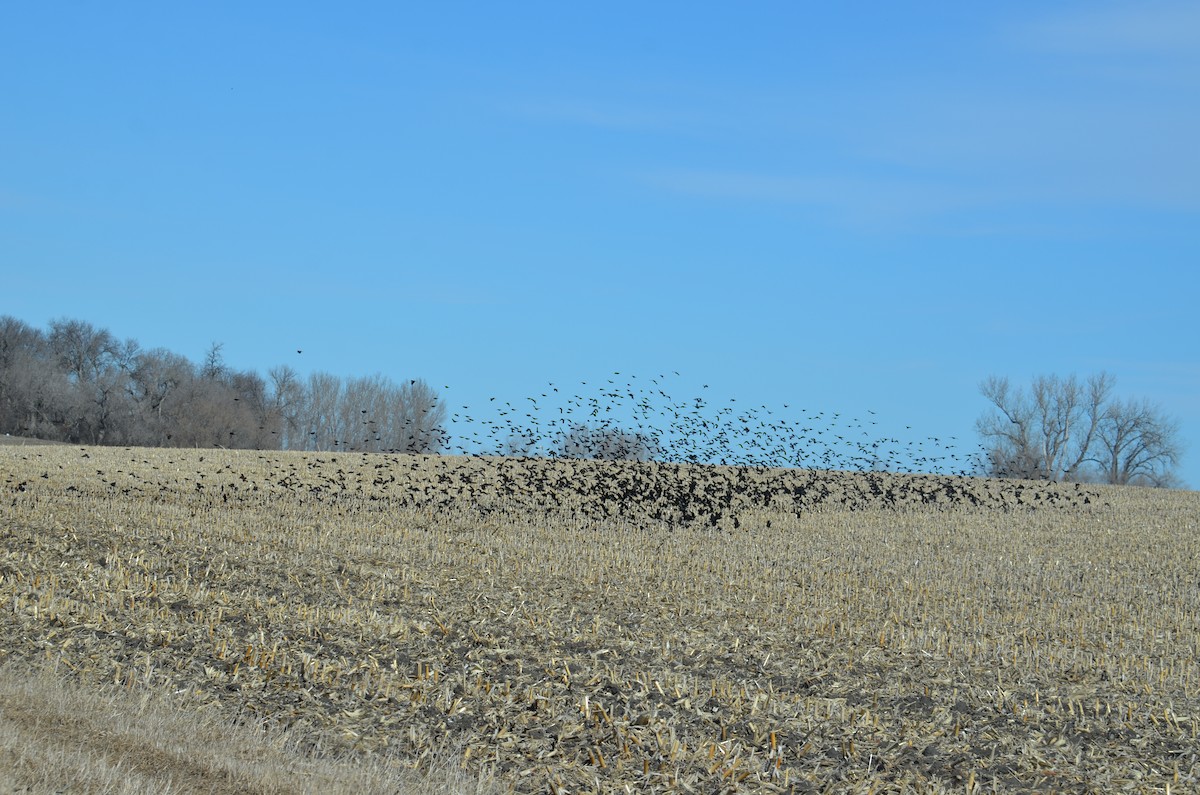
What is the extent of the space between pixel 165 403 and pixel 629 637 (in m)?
65.2

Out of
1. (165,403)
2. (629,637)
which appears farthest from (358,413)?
(629,637)

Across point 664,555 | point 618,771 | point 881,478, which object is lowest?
point 618,771

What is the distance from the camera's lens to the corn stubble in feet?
27.5

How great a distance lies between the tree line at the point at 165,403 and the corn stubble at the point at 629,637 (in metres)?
44.2

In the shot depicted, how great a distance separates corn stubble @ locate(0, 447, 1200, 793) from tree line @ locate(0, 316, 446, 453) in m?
44.2

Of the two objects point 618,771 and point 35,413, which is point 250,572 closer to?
point 618,771

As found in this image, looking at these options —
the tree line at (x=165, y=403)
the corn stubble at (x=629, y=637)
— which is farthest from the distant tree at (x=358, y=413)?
the corn stubble at (x=629, y=637)

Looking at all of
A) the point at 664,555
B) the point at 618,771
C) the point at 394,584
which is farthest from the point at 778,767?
the point at 664,555

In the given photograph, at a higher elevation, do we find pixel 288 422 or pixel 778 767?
pixel 288 422

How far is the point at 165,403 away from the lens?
70.7m

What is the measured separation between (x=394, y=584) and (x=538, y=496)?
1163 cm

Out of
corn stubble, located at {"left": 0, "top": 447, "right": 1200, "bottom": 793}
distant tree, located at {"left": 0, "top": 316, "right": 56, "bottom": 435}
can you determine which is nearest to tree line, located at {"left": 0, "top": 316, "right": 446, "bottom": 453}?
distant tree, located at {"left": 0, "top": 316, "right": 56, "bottom": 435}

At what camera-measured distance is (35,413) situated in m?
68.2

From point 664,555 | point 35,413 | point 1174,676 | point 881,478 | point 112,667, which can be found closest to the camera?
point 112,667
